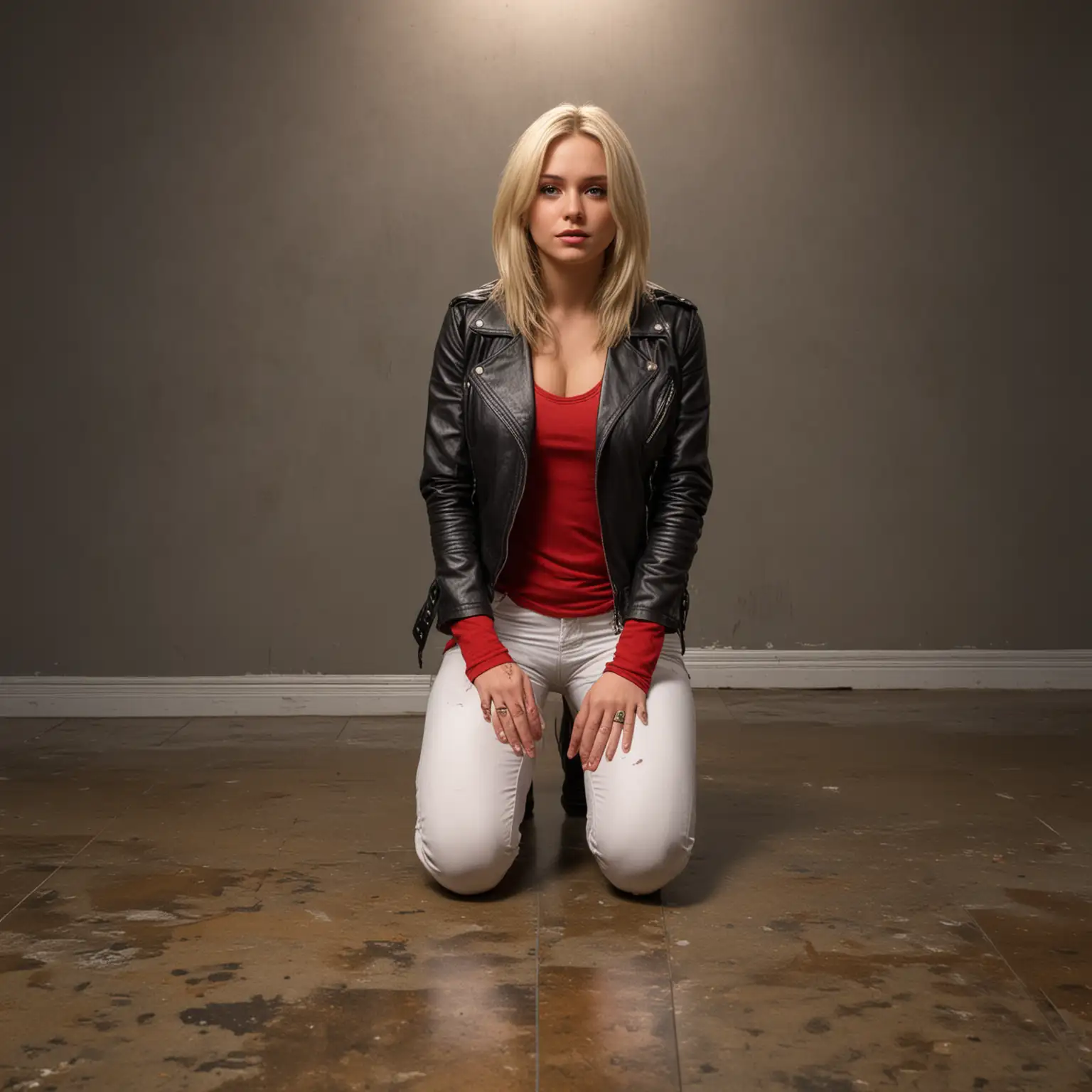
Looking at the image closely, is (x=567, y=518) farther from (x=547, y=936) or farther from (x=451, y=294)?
(x=451, y=294)

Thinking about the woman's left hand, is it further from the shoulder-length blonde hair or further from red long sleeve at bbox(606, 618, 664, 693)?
the shoulder-length blonde hair

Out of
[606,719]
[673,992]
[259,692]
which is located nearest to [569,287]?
[606,719]

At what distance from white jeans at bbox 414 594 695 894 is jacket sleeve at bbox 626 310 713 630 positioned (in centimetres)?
14

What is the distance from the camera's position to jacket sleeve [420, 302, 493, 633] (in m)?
2.26

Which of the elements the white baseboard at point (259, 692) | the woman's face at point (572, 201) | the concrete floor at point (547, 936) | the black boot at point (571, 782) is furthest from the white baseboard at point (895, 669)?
the woman's face at point (572, 201)

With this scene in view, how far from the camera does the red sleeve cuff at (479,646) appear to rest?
2.18 meters

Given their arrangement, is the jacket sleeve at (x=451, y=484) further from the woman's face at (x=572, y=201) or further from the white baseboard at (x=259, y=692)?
the white baseboard at (x=259, y=692)

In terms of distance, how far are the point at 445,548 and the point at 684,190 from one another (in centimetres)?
197

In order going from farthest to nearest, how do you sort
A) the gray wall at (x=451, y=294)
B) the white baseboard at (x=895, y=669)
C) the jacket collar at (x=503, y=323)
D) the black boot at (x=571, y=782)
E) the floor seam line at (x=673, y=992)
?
the white baseboard at (x=895, y=669) < the gray wall at (x=451, y=294) < the black boot at (x=571, y=782) < the jacket collar at (x=503, y=323) < the floor seam line at (x=673, y=992)

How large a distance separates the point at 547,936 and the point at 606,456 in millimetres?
781

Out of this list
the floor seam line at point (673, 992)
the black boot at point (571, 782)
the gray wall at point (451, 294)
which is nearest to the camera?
the floor seam line at point (673, 992)

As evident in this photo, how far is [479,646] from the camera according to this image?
86.3 inches

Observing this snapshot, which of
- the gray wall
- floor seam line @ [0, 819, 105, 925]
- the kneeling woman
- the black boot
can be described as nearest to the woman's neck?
the kneeling woman

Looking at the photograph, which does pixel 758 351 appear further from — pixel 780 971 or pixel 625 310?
pixel 780 971
